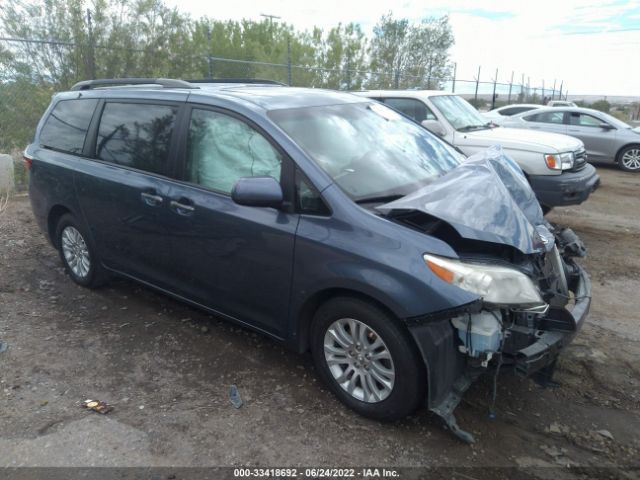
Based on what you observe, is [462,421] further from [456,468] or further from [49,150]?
[49,150]

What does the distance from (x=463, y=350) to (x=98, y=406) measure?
220 centimetres

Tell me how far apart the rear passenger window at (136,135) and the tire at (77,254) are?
2.68ft

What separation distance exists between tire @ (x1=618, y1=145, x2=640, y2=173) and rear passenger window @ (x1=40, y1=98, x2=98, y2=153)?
40.6 feet

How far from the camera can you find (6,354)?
3.75 m

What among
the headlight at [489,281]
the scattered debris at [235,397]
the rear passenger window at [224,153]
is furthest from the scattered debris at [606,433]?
the rear passenger window at [224,153]

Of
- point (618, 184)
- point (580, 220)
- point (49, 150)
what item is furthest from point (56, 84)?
point (618, 184)

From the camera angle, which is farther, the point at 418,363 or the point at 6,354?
the point at 6,354

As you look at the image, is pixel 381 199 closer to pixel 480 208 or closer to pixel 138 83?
pixel 480 208

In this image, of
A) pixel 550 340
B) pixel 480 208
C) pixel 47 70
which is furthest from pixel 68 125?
pixel 47 70

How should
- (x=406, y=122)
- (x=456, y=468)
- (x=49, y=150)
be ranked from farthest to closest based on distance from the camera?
(x=49, y=150) → (x=406, y=122) → (x=456, y=468)

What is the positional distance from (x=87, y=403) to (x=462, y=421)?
2276 millimetres

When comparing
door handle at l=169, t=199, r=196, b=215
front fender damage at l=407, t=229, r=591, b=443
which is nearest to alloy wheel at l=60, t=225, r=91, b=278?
door handle at l=169, t=199, r=196, b=215

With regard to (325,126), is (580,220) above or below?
below

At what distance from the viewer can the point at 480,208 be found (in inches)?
115
